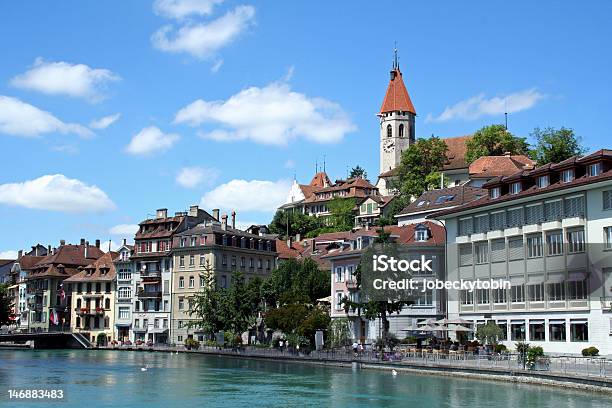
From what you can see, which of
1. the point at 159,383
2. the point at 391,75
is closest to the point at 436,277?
the point at 159,383

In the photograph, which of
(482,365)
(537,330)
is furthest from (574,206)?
(482,365)

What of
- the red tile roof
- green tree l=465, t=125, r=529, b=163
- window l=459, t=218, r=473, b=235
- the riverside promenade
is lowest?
the riverside promenade

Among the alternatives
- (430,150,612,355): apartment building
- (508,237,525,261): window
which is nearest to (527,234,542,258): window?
(430,150,612,355): apartment building

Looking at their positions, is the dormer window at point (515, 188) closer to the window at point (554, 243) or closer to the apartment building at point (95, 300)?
the window at point (554, 243)

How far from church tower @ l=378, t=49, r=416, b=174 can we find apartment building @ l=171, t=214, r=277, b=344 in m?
66.8

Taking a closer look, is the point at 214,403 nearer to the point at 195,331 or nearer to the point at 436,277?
the point at 436,277

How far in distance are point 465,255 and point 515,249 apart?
21.0 ft

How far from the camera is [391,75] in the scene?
181250 mm

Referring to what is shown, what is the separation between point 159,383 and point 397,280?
2215 cm

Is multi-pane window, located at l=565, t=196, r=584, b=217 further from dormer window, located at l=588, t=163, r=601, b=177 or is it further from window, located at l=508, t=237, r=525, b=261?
window, located at l=508, t=237, r=525, b=261

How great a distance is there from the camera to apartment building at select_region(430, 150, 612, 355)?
187 feet

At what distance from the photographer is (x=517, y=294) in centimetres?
6384

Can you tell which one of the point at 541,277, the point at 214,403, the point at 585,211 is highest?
the point at 585,211

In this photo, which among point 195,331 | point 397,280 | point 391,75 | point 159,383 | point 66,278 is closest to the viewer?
point 159,383
